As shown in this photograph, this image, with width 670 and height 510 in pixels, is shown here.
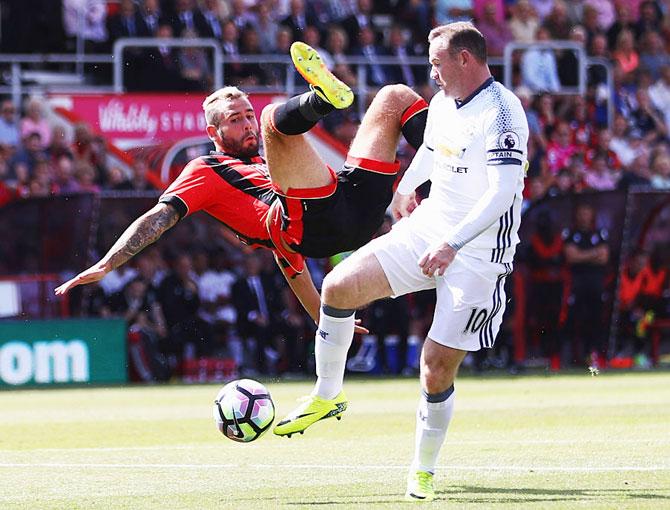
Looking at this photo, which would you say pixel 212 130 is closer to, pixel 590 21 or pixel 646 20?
pixel 590 21

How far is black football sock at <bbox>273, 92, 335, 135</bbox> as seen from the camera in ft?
25.5

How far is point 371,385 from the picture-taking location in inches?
663

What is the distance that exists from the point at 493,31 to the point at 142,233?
46.7 feet

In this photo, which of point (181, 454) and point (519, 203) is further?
point (181, 454)

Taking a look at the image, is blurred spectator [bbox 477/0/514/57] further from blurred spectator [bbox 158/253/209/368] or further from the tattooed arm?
the tattooed arm

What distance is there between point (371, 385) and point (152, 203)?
397 centimetres

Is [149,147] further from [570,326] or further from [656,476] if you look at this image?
[656,476]

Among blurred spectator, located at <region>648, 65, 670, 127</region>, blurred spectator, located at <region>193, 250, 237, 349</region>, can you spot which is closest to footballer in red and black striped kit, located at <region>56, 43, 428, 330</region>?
blurred spectator, located at <region>193, 250, 237, 349</region>

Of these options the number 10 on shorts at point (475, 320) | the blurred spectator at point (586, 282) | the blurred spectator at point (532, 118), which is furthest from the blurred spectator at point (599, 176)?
the number 10 on shorts at point (475, 320)

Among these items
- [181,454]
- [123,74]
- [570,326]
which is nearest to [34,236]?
[123,74]

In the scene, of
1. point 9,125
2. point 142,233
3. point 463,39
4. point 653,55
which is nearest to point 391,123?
point 463,39

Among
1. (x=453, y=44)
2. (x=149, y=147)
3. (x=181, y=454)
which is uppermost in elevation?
(x=453, y=44)

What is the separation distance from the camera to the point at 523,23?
73.2 feet

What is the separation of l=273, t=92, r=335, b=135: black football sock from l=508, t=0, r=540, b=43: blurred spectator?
14.8 m
